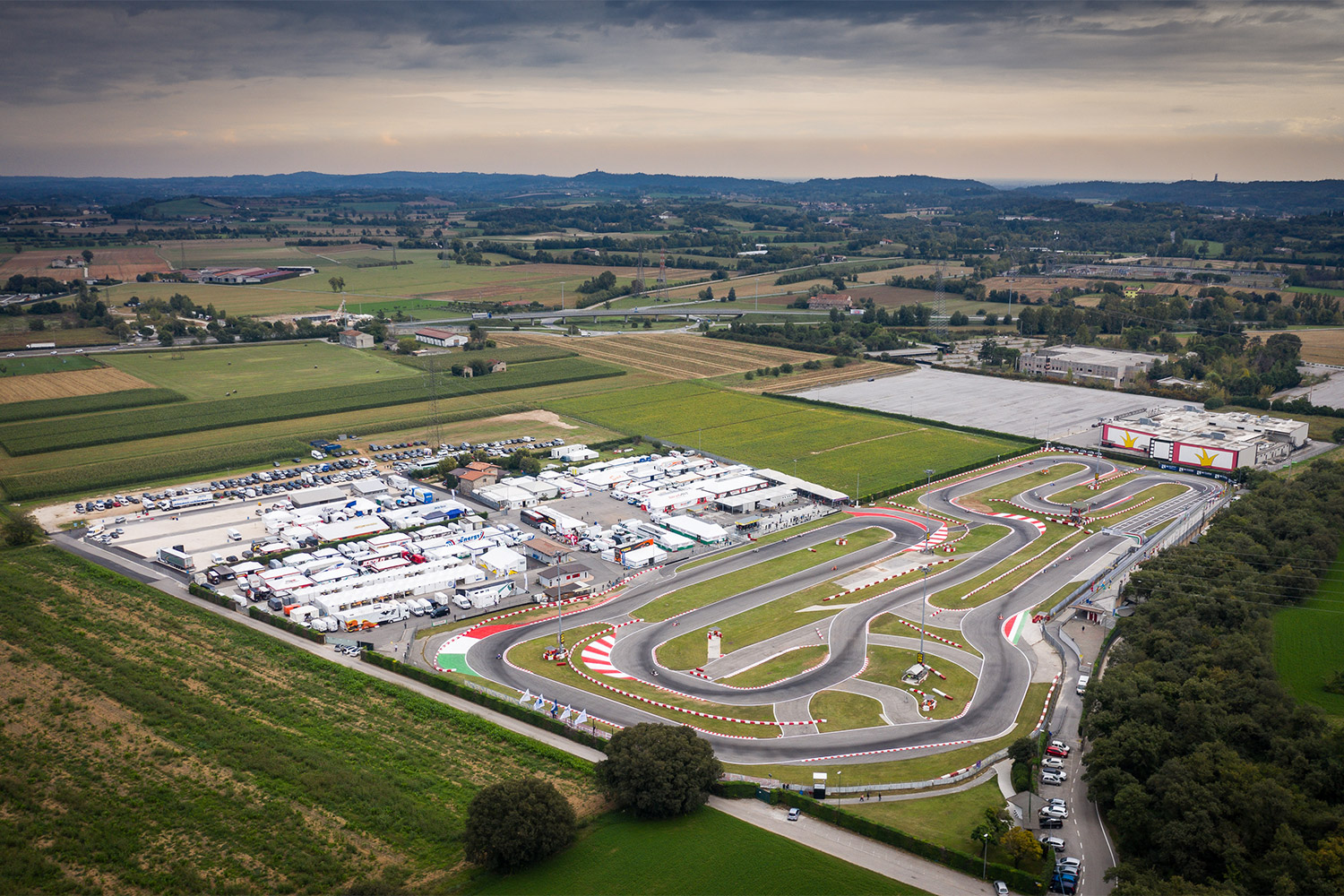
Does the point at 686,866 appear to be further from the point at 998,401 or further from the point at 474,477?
the point at 998,401

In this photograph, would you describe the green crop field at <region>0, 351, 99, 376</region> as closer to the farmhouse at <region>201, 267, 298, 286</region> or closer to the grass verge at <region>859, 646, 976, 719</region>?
the farmhouse at <region>201, 267, 298, 286</region>

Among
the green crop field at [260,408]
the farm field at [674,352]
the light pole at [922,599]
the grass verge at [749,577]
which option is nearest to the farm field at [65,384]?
the green crop field at [260,408]

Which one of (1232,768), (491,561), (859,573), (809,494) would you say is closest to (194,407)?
(491,561)

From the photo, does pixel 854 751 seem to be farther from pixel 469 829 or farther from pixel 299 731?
pixel 299 731

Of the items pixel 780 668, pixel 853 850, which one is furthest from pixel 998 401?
pixel 853 850

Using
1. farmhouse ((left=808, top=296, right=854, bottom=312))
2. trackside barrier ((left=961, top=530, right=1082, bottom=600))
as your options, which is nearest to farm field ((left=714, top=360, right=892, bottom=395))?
farmhouse ((left=808, top=296, right=854, bottom=312))
